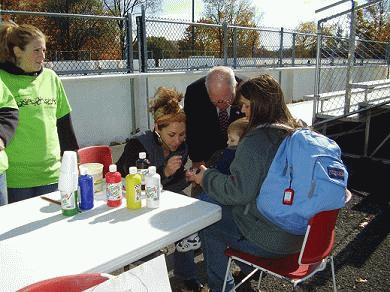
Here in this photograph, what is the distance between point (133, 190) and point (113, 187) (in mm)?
114

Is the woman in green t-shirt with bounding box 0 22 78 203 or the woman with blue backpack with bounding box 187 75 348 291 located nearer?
the woman with blue backpack with bounding box 187 75 348 291

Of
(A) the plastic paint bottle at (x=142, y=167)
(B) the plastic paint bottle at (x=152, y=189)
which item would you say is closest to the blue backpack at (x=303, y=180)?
(B) the plastic paint bottle at (x=152, y=189)

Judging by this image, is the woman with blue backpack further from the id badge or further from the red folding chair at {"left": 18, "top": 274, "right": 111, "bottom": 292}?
the red folding chair at {"left": 18, "top": 274, "right": 111, "bottom": 292}

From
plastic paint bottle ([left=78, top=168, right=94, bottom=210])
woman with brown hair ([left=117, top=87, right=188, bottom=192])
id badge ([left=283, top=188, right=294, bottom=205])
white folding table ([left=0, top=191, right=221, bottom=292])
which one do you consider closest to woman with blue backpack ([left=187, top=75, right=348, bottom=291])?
id badge ([left=283, top=188, right=294, bottom=205])

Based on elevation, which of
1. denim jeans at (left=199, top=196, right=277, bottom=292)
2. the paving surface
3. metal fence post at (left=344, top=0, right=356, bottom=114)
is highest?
metal fence post at (left=344, top=0, right=356, bottom=114)

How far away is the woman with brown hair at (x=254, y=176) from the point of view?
6.64ft

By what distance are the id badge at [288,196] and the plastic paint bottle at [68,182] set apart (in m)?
1.04

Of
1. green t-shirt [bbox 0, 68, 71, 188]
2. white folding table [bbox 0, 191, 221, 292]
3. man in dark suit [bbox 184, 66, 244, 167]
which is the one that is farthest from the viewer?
man in dark suit [bbox 184, 66, 244, 167]

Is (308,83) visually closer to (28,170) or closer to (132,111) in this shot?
(132,111)

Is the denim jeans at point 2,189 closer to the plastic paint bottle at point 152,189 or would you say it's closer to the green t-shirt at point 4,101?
the green t-shirt at point 4,101

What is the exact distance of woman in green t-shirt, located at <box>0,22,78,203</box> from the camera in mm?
2457

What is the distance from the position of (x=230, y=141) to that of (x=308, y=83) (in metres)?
10.7

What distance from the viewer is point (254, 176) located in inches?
79.4

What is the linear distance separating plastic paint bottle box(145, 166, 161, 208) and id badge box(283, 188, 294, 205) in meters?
0.66
